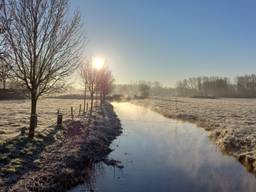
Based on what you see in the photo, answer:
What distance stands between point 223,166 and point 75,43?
9725 millimetres

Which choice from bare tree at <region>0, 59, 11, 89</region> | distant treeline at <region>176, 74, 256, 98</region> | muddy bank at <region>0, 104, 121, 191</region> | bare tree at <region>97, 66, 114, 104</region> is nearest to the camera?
muddy bank at <region>0, 104, 121, 191</region>

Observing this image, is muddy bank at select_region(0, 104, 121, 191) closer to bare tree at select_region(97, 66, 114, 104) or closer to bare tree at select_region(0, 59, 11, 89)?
bare tree at select_region(0, 59, 11, 89)

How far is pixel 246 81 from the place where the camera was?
442ft

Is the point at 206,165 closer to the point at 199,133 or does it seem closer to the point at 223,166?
the point at 223,166

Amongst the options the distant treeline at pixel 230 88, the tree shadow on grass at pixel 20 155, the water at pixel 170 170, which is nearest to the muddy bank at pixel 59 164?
the tree shadow on grass at pixel 20 155

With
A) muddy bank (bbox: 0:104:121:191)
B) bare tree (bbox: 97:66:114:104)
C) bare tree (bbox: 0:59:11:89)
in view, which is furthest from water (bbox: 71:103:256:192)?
bare tree (bbox: 97:66:114:104)

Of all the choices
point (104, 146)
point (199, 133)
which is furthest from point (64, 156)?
point (199, 133)

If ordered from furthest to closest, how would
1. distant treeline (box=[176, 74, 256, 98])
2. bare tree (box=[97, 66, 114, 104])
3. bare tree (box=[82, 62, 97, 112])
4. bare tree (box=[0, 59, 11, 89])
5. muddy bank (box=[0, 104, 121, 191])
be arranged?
1. distant treeline (box=[176, 74, 256, 98])
2. bare tree (box=[97, 66, 114, 104])
3. bare tree (box=[82, 62, 97, 112])
4. bare tree (box=[0, 59, 11, 89])
5. muddy bank (box=[0, 104, 121, 191])

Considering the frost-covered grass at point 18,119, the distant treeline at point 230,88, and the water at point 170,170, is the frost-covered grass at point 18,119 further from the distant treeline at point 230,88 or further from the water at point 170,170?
the distant treeline at point 230,88

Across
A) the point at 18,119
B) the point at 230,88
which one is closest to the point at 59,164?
the point at 18,119

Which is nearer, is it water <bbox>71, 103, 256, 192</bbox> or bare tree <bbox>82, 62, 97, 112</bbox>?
water <bbox>71, 103, 256, 192</bbox>

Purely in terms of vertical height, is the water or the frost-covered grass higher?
the frost-covered grass

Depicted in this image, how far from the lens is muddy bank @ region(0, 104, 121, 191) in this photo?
327 inches

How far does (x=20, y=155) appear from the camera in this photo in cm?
1066
